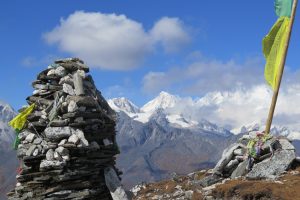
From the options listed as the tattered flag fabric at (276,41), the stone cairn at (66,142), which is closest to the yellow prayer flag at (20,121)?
the stone cairn at (66,142)

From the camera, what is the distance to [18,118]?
68.7ft

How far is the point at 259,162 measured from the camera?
27.0m

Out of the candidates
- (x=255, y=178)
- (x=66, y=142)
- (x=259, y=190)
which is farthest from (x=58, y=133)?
(x=255, y=178)

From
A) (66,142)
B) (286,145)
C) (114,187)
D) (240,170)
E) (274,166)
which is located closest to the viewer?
(66,142)

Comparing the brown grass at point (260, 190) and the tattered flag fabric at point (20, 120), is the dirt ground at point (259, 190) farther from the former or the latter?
the tattered flag fabric at point (20, 120)

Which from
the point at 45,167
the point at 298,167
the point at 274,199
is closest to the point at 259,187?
the point at 274,199

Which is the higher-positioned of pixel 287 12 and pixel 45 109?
pixel 287 12

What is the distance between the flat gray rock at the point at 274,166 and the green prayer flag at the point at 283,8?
7.64 metres

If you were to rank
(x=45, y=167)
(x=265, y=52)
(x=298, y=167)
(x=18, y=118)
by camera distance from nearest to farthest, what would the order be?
(x=45, y=167) < (x=18, y=118) < (x=298, y=167) < (x=265, y=52)

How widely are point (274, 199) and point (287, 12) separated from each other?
11513 mm

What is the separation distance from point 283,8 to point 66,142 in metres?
15.4

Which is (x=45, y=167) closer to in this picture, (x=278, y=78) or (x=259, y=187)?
(x=259, y=187)

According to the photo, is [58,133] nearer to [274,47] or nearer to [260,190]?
[260,190]

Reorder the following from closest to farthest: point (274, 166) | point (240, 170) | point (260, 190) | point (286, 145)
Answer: point (260, 190)
point (274, 166)
point (240, 170)
point (286, 145)
